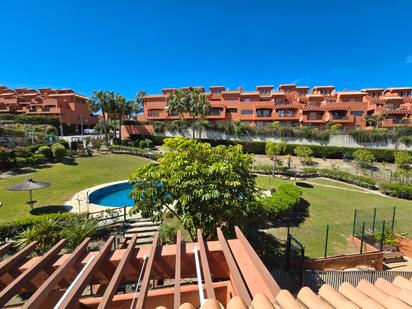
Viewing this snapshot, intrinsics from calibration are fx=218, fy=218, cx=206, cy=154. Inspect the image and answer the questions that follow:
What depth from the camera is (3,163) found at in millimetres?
22969

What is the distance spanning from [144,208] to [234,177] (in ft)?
11.3

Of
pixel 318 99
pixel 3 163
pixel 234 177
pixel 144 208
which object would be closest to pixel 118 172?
pixel 3 163

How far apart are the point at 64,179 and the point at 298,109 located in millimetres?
46282

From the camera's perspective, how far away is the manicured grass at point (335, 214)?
12328mm

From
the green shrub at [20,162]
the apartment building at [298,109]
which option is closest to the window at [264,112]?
the apartment building at [298,109]

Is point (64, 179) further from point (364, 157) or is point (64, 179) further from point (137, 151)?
point (364, 157)

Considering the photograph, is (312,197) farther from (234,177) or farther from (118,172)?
(118,172)

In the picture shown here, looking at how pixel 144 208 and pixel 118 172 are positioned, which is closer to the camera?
pixel 144 208

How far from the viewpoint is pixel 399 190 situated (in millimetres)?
21938

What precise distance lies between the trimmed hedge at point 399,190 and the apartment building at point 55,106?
200 feet

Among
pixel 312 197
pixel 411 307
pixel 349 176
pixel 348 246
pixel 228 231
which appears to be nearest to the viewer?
pixel 411 307

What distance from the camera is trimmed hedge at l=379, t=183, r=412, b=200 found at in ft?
71.2

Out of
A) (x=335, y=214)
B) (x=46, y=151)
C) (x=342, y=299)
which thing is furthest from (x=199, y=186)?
(x=46, y=151)

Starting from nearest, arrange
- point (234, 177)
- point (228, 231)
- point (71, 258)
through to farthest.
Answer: point (71, 258) → point (234, 177) → point (228, 231)
